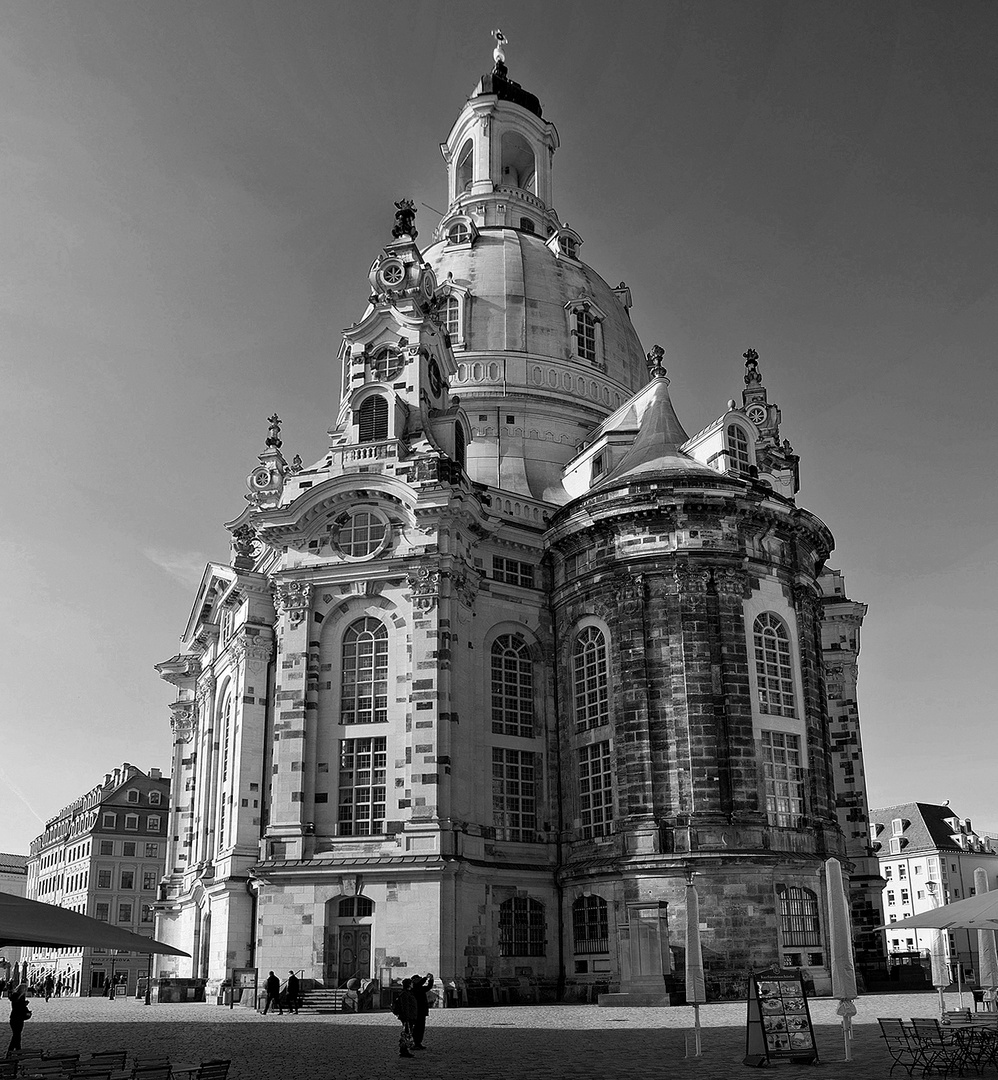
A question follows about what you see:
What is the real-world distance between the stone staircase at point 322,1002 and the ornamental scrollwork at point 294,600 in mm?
14853

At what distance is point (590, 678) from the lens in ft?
165

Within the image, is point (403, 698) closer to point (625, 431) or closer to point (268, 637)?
point (268, 637)

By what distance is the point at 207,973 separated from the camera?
52.0 metres

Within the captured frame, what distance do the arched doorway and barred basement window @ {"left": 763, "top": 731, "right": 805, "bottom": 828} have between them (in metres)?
16.0

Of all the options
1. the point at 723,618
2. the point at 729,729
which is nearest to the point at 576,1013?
the point at 729,729

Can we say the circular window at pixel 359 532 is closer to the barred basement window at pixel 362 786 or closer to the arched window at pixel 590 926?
the barred basement window at pixel 362 786

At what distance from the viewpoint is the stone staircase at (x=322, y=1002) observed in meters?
40.8

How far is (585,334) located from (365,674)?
2736 cm

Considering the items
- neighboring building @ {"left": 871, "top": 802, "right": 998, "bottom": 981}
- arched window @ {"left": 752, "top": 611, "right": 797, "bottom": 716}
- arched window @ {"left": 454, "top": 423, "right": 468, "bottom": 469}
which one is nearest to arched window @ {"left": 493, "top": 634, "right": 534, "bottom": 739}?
arched window @ {"left": 454, "top": 423, "right": 468, "bottom": 469}

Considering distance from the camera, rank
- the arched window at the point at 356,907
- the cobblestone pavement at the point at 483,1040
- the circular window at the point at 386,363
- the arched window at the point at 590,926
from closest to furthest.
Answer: the cobblestone pavement at the point at 483,1040 < the arched window at the point at 356,907 < the arched window at the point at 590,926 < the circular window at the point at 386,363

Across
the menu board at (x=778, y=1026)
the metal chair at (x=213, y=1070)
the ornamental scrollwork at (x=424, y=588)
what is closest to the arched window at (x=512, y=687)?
the ornamental scrollwork at (x=424, y=588)

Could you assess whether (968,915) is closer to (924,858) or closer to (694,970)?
(694,970)

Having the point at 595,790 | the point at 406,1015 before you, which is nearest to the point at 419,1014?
the point at 406,1015

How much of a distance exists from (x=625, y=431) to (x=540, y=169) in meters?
29.7
